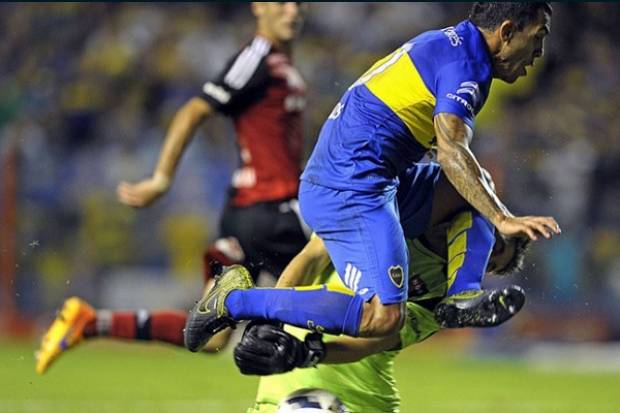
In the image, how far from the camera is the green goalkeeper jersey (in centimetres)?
597

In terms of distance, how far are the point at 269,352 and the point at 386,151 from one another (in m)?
0.95

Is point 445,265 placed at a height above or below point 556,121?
above

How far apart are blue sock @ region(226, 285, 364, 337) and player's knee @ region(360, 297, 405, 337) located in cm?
3

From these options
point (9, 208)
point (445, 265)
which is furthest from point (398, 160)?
point (9, 208)

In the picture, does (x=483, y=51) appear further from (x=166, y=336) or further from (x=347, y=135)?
(x=166, y=336)

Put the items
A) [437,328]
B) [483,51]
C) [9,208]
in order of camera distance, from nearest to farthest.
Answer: [483,51], [437,328], [9,208]

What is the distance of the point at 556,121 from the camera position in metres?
14.3

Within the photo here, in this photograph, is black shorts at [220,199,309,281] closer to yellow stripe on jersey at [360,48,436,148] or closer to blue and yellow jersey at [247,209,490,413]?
blue and yellow jersey at [247,209,490,413]

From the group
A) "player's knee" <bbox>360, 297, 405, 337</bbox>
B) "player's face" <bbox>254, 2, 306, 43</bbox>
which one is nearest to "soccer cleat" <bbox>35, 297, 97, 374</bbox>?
"player's face" <bbox>254, 2, 306, 43</bbox>

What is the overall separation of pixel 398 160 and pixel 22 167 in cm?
844

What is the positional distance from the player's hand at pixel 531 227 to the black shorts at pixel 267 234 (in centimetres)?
266

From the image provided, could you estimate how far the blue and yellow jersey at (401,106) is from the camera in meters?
5.62

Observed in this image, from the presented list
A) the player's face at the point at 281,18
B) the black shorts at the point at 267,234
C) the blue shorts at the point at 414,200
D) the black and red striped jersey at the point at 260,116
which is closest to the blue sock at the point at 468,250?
the blue shorts at the point at 414,200

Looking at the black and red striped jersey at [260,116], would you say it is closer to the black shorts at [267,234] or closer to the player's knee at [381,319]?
the black shorts at [267,234]
